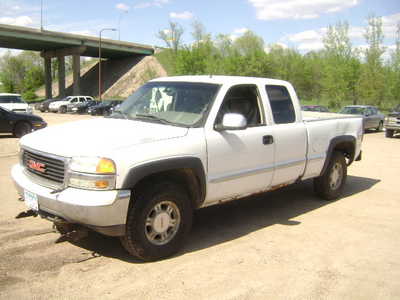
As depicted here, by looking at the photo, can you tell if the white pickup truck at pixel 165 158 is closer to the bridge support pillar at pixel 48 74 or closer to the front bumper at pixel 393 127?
the front bumper at pixel 393 127

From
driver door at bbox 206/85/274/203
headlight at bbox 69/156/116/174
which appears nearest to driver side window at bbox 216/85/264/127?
driver door at bbox 206/85/274/203

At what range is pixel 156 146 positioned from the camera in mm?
4086

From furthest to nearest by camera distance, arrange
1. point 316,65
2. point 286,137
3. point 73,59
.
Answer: point 73,59
point 316,65
point 286,137

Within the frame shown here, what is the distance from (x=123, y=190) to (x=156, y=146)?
547mm

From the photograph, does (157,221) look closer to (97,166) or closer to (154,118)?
(97,166)

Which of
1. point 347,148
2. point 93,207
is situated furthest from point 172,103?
point 347,148

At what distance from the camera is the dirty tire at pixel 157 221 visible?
159 inches

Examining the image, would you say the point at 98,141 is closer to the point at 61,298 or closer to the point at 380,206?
the point at 61,298

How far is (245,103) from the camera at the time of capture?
211 inches

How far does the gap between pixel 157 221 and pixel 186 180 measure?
21.8 inches

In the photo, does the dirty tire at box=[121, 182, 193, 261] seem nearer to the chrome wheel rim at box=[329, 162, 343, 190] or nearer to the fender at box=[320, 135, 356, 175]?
the fender at box=[320, 135, 356, 175]

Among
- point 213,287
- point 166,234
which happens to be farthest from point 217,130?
point 213,287

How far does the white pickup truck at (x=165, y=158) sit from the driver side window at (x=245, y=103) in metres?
0.01

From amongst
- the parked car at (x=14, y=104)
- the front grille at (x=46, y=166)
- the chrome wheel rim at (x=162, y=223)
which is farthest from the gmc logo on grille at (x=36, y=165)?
the parked car at (x=14, y=104)
